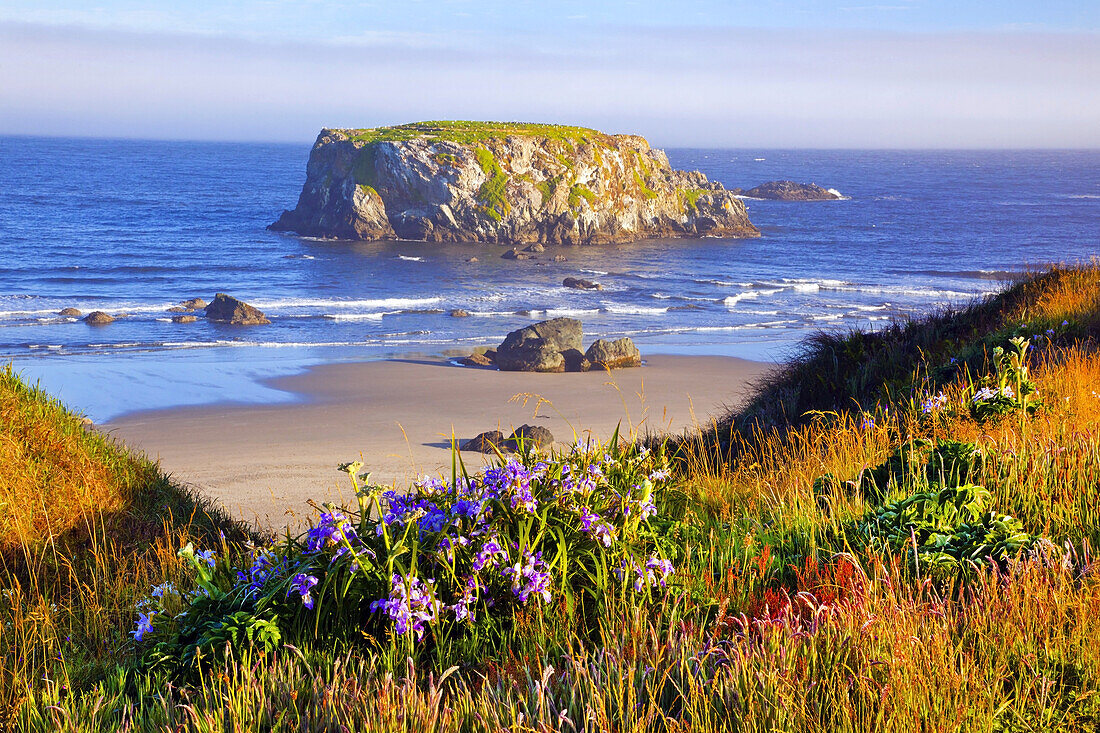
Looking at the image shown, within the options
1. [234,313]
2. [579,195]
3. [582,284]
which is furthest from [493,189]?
[234,313]

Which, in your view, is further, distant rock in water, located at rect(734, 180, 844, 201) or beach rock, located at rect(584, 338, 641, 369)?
distant rock in water, located at rect(734, 180, 844, 201)

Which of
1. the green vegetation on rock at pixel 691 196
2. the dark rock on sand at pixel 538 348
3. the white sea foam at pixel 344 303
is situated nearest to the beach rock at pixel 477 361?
the dark rock on sand at pixel 538 348

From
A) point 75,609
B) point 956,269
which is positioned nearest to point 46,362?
point 75,609

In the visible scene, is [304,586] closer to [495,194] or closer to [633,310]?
[633,310]

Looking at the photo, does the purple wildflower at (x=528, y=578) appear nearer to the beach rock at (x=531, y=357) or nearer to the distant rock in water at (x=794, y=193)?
the beach rock at (x=531, y=357)

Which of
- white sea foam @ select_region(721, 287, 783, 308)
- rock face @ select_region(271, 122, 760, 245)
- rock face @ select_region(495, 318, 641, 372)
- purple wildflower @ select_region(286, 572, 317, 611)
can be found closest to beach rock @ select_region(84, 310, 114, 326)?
rock face @ select_region(495, 318, 641, 372)

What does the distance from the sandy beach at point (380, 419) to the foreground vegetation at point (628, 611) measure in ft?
20.9

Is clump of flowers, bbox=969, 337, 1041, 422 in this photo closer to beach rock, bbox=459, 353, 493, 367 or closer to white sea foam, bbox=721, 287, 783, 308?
beach rock, bbox=459, 353, 493, 367

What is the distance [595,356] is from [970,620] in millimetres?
24282

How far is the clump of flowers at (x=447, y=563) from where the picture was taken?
10.7 feet

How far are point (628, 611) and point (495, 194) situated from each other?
68.2 m

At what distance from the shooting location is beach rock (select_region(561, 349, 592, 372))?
89.5ft

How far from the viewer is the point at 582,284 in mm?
48094

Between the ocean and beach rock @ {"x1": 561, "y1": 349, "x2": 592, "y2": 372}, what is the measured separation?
452 centimetres
